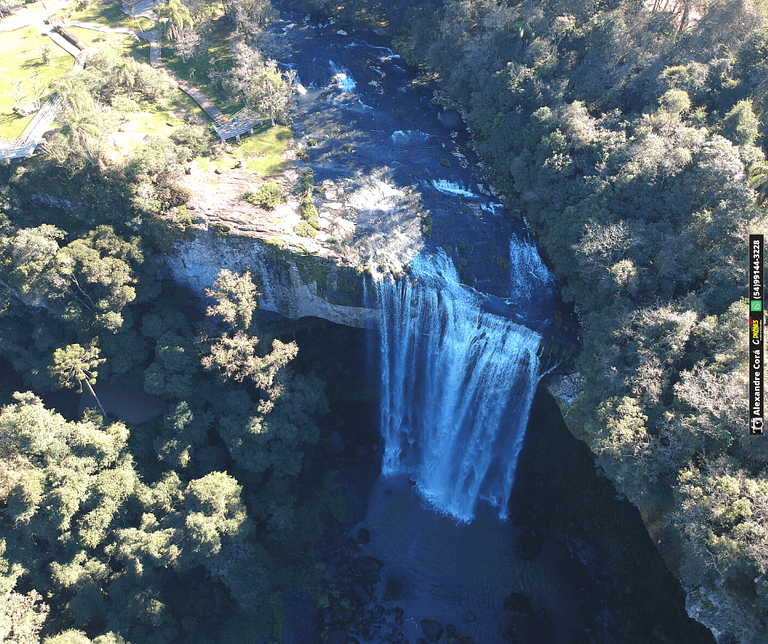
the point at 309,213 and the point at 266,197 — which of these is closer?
the point at 266,197

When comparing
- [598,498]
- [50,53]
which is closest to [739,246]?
[598,498]

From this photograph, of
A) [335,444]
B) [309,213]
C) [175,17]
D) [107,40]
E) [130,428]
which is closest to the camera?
[130,428]

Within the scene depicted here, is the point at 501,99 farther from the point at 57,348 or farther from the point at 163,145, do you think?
the point at 57,348

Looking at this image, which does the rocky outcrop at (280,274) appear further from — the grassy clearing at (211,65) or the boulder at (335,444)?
the grassy clearing at (211,65)

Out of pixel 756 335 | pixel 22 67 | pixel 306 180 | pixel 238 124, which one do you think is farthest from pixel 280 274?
pixel 22 67

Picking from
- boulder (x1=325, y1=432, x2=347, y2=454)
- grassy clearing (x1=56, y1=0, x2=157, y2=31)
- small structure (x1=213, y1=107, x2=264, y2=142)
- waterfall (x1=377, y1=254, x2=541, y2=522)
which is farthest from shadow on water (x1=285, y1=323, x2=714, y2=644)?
grassy clearing (x1=56, y1=0, x2=157, y2=31)

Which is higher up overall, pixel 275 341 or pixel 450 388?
pixel 275 341

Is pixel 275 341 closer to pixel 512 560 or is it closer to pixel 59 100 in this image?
pixel 512 560

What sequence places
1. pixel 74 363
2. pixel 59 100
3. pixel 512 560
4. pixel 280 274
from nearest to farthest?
pixel 74 363
pixel 512 560
pixel 280 274
pixel 59 100
